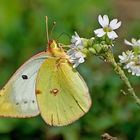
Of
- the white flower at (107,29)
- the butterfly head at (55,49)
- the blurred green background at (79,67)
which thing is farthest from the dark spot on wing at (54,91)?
the blurred green background at (79,67)

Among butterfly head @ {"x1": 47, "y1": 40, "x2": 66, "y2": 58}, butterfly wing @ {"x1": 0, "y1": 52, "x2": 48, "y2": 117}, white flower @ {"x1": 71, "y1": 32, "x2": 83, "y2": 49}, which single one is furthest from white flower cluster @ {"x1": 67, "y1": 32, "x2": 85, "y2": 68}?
butterfly wing @ {"x1": 0, "y1": 52, "x2": 48, "y2": 117}

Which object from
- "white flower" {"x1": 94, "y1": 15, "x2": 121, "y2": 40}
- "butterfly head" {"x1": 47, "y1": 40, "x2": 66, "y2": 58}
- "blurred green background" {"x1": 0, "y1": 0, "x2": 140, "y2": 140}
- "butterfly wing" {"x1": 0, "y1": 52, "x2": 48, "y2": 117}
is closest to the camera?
"white flower" {"x1": 94, "y1": 15, "x2": 121, "y2": 40}

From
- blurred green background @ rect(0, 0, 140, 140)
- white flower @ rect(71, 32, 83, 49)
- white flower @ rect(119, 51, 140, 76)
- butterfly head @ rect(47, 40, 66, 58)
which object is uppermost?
blurred green background @ rect(0, 0, 140, 140)

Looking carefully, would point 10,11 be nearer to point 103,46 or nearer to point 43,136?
point 43,136

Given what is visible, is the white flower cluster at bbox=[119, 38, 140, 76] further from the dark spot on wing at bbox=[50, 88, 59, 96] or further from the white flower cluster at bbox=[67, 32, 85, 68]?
the dark spot on wing at bbox=[50, 88, 59, 96]

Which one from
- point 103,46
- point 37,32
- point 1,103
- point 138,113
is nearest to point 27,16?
point 37,32
